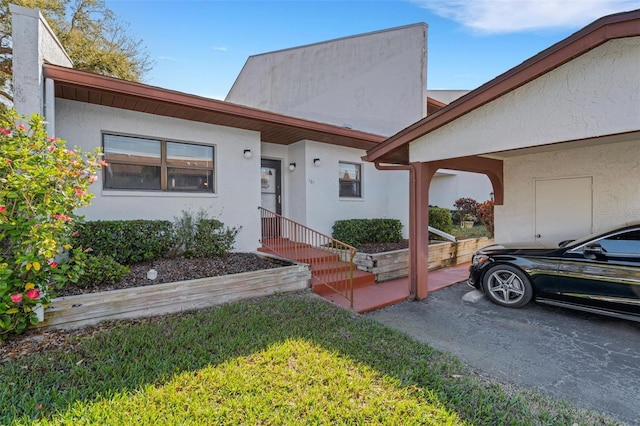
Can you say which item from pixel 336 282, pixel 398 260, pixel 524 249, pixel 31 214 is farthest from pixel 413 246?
pixel 31 214

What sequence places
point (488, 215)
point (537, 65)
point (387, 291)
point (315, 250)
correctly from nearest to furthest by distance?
point (537, 65) < point (387, 291) < point (315, 250) < point (488, 215)

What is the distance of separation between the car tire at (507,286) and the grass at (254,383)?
249 centimetres

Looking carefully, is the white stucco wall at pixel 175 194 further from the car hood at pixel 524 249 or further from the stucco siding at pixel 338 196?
the car hood at pixel 524 249

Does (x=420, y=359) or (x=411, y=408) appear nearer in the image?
(x=411, y=408)

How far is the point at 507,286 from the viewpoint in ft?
16.8

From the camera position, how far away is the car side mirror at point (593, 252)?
13.9 feet

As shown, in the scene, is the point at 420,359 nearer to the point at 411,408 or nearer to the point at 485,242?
the point at 411,408

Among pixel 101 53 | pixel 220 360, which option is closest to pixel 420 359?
pixel 220 360

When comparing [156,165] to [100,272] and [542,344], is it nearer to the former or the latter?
[100,272]

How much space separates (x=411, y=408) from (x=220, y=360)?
183 centimetres

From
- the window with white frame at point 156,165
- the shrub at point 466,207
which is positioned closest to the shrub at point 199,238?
the window with white frame at point 156,165

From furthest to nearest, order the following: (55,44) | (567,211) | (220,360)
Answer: (567,211) → (55,44) → (220,360)

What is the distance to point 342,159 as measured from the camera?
8727 mm

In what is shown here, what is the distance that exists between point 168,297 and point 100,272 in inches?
42.6
